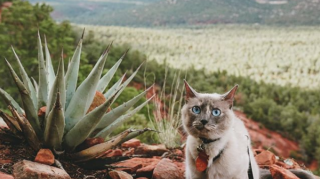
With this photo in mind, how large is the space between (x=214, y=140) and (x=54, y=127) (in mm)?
1057

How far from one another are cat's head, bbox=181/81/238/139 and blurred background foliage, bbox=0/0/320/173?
354cm

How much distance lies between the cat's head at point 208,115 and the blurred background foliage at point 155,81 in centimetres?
354

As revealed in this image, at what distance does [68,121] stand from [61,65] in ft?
1.57

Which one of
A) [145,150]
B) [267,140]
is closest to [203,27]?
[267,140]

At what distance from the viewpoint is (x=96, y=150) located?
9.30 ft

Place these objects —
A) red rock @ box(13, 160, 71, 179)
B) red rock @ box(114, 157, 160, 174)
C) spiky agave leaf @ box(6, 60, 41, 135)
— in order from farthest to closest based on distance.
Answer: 1. red rock @ box(114, 157, 160, 174)
2. spiky agave leaf @ box(6, 60, 41, 135)
3. red rock @ box(13, 160, 71, 179)

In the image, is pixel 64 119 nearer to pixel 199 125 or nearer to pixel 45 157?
pixel 45 157

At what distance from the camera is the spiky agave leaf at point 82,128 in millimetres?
2733

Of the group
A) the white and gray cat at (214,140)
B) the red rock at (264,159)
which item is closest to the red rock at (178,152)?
the red rock at (264,159)

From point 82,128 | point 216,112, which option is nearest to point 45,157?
point 82,128

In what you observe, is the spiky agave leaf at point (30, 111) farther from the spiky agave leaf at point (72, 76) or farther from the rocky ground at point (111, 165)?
the spiky agave leaf at point (72, 76)

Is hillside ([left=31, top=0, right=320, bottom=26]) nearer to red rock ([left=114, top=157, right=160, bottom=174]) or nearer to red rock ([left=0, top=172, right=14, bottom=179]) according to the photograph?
red rock ([left=114, top=157, right=160, bottom=174])

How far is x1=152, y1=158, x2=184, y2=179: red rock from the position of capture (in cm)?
301

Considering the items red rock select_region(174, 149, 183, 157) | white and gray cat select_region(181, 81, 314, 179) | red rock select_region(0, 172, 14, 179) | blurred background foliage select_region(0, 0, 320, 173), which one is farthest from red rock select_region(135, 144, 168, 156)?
blurred background foliage select_region(0, 0, 320, 173)
